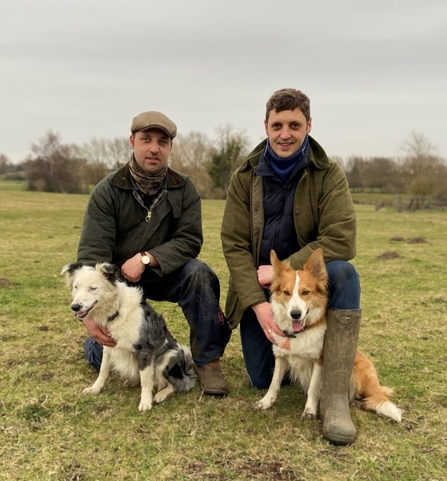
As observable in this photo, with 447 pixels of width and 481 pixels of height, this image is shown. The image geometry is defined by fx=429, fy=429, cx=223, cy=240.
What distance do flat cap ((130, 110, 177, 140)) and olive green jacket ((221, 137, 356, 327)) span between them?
779 millimetres

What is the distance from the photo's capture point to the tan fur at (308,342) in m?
3.36

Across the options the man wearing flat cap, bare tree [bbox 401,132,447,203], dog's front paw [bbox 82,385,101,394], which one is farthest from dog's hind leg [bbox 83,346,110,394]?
bare tree [bbox 401,132,447,203]

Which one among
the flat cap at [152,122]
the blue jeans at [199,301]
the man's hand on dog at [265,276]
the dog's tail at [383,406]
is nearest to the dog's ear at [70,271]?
the blue jeans at [199,301]

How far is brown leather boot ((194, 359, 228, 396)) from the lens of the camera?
155 inches

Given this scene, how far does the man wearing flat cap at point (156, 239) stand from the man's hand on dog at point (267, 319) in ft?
1.87

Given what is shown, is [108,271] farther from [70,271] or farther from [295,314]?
[295,314]

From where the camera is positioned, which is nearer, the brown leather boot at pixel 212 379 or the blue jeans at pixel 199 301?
the brown leather boot at pixel 212 379

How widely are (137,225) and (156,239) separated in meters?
0.23

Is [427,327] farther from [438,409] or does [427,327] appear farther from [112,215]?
[112,215]

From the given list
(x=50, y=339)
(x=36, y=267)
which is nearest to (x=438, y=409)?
(x=50, y=339)

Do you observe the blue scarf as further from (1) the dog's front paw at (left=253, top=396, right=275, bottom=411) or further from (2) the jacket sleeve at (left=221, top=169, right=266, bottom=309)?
(1) the dog's front paw at (left=253, top=396, right=275, bottom=411)

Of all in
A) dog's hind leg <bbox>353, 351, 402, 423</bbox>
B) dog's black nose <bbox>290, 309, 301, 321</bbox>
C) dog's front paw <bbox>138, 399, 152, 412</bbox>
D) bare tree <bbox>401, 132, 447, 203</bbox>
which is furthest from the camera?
bare tree <bbox>401, 132, 447, 203</bbox>

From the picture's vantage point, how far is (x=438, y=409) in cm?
369

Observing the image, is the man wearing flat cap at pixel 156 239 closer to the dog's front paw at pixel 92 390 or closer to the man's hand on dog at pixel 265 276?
the dog's front paw at pixel 92 390
